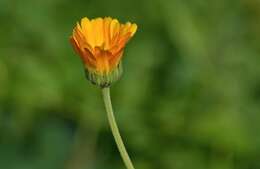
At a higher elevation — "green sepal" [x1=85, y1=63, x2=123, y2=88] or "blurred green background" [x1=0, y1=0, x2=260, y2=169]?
"green sepal" [x1=85, y1=63, x2=123, y2=88]

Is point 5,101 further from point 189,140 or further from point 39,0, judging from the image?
point 189,140

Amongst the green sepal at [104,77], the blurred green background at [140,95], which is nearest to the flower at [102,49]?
the green sepal at [104,77]

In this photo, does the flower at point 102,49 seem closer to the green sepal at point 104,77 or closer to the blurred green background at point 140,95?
the green sepal at point 104,77

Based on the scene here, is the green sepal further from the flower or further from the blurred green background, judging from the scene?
the blurred green background

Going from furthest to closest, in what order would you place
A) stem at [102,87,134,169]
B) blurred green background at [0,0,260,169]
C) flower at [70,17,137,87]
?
blurred green background at [0,0,260,169]
flower at [70,17,137,87]
stem at [102,87,134,169]

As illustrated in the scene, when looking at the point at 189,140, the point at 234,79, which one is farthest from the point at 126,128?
the point at 234,79

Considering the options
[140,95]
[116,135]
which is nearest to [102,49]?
[116,135]

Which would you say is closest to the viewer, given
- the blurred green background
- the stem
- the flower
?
the stem

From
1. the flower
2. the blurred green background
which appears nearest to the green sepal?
the flower

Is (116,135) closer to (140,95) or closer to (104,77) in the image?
(104,77)
